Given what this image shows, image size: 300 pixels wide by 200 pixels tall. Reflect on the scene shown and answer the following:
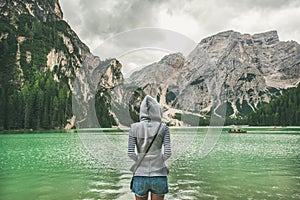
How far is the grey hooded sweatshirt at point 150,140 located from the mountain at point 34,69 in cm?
8572

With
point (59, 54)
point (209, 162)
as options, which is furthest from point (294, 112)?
point (209, 162)

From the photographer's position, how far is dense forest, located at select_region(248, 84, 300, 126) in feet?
545

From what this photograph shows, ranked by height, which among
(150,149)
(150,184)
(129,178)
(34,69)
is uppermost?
(34,69)

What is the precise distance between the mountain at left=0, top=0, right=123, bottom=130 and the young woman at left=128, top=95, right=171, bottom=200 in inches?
3375

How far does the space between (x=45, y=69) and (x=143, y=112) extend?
545ft

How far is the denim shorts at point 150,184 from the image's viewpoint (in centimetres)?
581

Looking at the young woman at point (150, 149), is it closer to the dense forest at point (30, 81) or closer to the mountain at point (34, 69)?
the mountain at point (34, 69)

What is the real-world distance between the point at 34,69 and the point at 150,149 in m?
161

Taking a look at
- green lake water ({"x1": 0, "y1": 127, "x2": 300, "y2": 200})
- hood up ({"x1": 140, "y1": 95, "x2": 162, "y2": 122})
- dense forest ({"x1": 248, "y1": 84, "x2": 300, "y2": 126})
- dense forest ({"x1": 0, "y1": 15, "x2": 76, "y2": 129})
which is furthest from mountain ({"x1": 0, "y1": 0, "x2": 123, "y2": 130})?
dense forest ({"x1": 248, "y1": 84, "x2": 300, "y2": 126})

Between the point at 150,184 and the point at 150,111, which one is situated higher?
the point at 150,111

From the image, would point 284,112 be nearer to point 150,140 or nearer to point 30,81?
point 30,81

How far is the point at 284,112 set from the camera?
17088 cm

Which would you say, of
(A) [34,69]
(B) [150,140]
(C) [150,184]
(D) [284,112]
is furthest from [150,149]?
(D) [284,112]

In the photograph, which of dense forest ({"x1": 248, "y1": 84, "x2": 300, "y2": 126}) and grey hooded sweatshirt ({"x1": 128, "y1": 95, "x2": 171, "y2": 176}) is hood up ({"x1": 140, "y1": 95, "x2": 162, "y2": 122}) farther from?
dense forest ({"x1": 248, "y1": 84, "x2": 300, "y2": 126})
